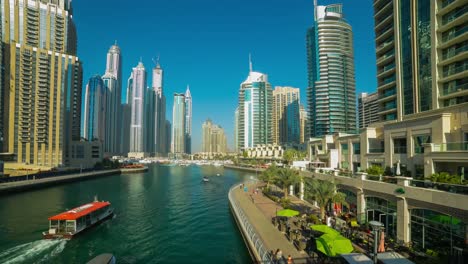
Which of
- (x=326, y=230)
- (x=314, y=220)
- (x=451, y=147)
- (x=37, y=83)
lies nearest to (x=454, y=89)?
(x=451, y=147)

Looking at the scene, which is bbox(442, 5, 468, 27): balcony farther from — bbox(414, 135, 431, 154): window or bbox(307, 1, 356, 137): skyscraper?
bbox(307, 1, 356, 137): skyscraper

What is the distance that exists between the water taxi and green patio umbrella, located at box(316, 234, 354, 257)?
96.4ft

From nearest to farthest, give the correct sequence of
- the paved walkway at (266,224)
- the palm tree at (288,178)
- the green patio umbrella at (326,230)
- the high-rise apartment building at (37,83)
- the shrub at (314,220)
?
the green patio umbrella at (326,230) < the paved walkway at (266,224) < the shrub at (314,220) < the palm tree at (288,178) < the high-rise apartment building at (37,83)

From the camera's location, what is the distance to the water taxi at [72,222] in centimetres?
3275

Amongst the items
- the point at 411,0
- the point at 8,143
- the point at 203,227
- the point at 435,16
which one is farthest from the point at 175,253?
the point at 8,143

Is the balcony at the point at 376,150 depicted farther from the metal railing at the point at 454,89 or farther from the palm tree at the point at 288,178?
the metal railing at the point at 454,89

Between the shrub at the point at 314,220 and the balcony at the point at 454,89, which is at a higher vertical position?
the balcony at the point at 454,89

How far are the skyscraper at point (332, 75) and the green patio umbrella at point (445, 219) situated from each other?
12362cm

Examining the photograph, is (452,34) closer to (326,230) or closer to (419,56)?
(419,56)

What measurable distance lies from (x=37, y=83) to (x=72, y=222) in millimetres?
128517

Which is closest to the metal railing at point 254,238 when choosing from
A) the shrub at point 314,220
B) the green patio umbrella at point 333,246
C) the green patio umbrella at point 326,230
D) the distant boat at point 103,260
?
the green patio umbrella at point 333,246

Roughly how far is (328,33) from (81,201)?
13611cm

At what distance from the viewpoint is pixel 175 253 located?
96.9 ft

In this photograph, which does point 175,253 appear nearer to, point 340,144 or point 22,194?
point 340,144
